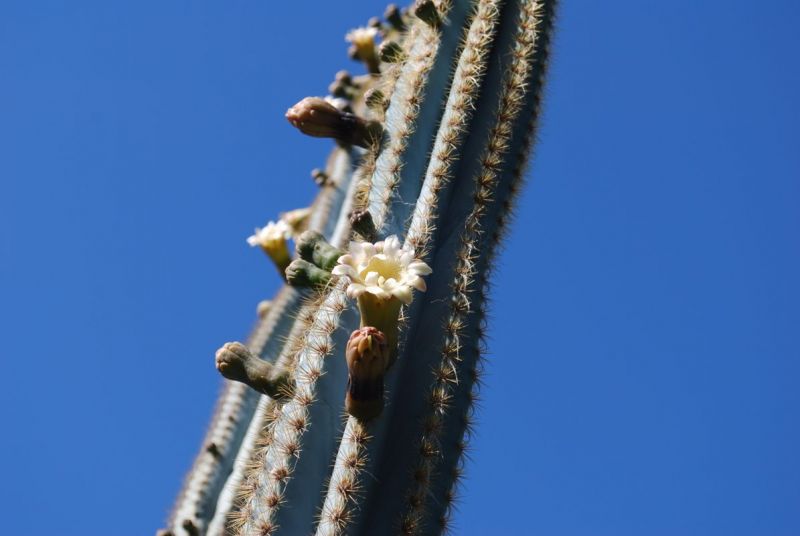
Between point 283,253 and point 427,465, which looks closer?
point 427,465

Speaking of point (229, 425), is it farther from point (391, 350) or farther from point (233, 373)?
point (391, 350)

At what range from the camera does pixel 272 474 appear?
15.2ft

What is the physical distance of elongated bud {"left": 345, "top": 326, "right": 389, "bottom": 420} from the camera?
459 cm

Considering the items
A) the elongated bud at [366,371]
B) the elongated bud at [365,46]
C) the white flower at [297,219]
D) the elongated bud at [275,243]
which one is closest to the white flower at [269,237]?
the elongated bud at [275,243]

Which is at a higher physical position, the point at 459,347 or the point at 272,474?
the point at 459,347

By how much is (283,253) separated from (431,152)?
2.32 meters

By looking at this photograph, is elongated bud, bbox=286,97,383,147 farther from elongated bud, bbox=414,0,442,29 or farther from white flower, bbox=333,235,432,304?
white flower, bbox=333,235,432,304

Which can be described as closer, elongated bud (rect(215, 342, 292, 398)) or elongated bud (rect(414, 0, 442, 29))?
elongated bud (rect(215, 342, 292, 398))

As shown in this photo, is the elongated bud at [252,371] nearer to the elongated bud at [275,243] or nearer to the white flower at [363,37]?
the elongated bud at [275,243]

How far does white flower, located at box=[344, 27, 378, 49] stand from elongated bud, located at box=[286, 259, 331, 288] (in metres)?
4.59

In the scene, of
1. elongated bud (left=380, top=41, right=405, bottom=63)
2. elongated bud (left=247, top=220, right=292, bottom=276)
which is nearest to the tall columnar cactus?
elongated bud (left=380, top=41, right=405, bottom=63)

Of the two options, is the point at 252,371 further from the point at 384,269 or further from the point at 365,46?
the point at 365,46

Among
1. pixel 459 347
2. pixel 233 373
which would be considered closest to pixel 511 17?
pixel 459 347

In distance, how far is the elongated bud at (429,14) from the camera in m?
6.04
